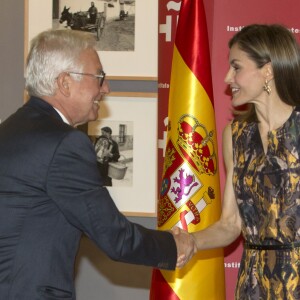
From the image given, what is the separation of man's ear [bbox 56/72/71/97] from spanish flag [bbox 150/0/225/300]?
1.27 metres

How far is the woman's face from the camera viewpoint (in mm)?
3361

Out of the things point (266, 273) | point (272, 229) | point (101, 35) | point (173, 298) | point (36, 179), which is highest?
point (101, 35)

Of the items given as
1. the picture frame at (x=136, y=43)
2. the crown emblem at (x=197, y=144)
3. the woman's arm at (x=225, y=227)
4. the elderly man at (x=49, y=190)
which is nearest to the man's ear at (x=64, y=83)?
the elderly man at (x=49, y=190)

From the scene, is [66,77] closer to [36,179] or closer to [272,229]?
[36,179]

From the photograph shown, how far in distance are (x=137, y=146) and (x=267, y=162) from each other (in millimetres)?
1440

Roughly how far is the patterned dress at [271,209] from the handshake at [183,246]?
0.26 metres

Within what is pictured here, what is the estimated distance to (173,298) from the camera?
4090mm

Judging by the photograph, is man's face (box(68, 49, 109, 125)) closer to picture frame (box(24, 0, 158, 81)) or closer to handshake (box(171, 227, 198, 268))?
handshake (box(171, 227, 198, 268))

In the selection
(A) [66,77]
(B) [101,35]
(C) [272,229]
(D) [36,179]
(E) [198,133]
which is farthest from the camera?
(B) [101,35]

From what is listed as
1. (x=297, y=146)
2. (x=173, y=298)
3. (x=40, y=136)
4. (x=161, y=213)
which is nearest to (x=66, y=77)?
(x=40, y=136)

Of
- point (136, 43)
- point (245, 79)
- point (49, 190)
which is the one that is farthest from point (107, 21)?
point (49, 190)

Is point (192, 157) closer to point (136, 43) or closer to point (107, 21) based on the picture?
point (136, 43)

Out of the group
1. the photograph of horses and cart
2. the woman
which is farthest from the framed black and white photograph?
the woman

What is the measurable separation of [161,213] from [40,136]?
5.10 feet
